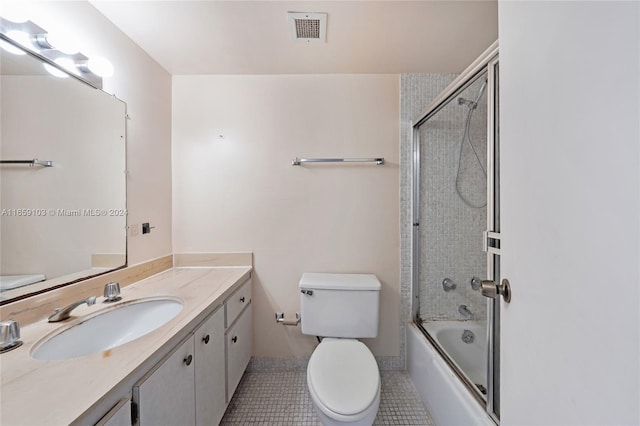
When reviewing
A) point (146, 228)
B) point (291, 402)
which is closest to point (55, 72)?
point (146, 228)

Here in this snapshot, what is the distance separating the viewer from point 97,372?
64cm

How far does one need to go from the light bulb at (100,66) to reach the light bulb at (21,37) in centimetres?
21

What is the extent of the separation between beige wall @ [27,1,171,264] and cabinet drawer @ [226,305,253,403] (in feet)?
2.33

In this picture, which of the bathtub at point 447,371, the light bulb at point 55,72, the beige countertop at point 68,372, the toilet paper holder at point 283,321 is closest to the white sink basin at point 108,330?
the beige countertop at point 68,372

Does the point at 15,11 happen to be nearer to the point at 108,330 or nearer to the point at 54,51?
the point at 54,51

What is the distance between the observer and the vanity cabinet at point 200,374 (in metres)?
0.74

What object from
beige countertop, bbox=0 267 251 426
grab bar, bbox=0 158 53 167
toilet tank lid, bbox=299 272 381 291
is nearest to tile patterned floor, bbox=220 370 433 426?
toilet tank lid, bbox=299 272 381 291

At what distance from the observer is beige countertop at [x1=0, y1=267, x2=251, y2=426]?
52 cm

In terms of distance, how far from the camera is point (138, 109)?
4.70 ft

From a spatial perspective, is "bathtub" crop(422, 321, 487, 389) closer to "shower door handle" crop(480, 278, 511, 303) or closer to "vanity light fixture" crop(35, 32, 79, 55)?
"shower door handle" crop(480, 278, 511, 303)

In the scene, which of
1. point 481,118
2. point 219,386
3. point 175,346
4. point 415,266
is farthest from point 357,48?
point 219,386

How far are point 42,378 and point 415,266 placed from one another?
178 centimetres

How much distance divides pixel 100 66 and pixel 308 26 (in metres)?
1.04

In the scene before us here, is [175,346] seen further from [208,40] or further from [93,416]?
[208,40]
